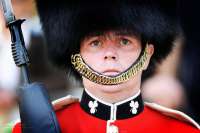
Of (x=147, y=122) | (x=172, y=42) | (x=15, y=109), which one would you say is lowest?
(x=15, y=109)

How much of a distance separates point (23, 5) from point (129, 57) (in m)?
1.05

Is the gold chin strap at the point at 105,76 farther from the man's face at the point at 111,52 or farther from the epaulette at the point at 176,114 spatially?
the epaulette at the point at 176,114

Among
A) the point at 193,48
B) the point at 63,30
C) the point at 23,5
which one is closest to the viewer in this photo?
the point at 63,30

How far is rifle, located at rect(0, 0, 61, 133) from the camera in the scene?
105 inches

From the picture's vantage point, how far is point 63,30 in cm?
284

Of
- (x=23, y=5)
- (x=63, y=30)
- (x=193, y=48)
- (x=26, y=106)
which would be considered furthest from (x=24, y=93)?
(x=23, y=5)

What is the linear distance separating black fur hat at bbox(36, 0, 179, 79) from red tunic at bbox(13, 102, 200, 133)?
0.17 meters

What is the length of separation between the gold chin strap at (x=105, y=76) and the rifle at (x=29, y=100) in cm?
15

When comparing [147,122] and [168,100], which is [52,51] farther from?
[168,100]

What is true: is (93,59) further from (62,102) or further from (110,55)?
(62,102)

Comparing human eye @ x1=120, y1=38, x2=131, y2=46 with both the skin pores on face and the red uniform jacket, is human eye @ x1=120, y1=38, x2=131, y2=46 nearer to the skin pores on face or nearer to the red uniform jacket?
the skin pores on face

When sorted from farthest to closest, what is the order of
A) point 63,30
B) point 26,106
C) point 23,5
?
point 23,5, point 63,30, point 26,106

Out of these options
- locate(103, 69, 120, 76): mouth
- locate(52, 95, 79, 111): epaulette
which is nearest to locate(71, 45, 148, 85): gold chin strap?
locate(103, 69, 120, 76): mouth

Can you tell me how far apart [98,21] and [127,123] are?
1.11 ft
